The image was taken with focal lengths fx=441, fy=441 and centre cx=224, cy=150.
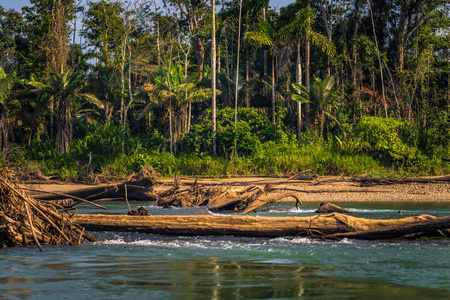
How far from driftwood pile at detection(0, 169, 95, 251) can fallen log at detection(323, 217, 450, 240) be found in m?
4.55

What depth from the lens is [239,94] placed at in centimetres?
3744

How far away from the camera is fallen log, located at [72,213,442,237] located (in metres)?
7.60

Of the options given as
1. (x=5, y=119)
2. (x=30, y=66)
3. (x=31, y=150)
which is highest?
(x=30, y=66)

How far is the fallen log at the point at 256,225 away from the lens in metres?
7.60

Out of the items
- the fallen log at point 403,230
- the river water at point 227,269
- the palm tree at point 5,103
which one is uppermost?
the palm tree at point 5,103

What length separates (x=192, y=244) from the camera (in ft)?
25.8

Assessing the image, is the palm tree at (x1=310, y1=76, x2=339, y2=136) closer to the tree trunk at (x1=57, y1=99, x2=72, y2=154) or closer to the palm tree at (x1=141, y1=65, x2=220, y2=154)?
the palm tree at (x1=141, y1=65, x2=220, y2=154)

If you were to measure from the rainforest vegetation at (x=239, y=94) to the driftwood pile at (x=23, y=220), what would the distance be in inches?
638

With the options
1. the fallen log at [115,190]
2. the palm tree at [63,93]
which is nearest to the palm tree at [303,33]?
the palm tree at [63,93]

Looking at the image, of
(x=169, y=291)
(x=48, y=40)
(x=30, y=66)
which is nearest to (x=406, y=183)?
(x=169, y=291)

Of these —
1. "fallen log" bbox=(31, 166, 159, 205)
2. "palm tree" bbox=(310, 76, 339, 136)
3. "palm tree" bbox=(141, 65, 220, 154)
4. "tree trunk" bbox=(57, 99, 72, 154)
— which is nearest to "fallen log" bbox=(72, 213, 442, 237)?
"fallen log" bbox=(31, 166, 159, 205)

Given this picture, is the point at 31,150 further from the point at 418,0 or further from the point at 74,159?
the point at 418,0

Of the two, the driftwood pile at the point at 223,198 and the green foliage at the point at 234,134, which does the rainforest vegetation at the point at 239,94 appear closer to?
the green foliage at the point at 234,134

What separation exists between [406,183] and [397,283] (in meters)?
15.2
